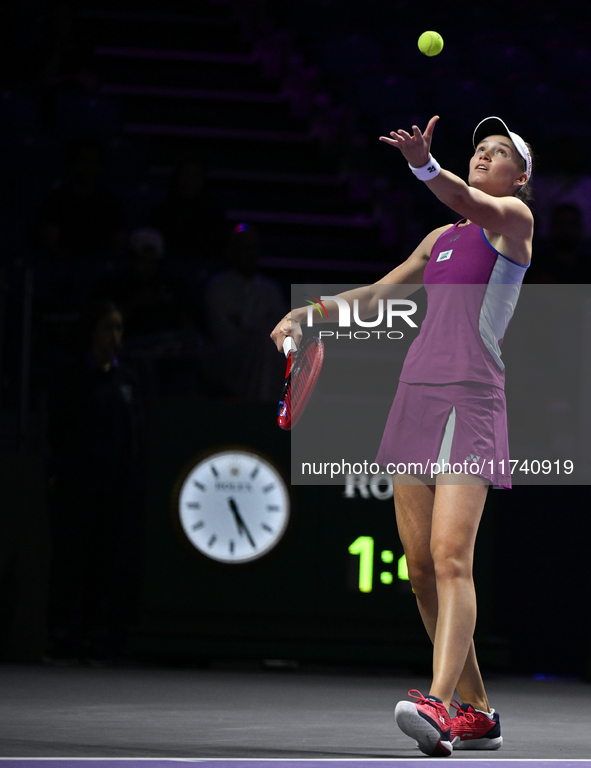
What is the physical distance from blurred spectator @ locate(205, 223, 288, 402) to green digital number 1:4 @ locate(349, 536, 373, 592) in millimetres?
1482

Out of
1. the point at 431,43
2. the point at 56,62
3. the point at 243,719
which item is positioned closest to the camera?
the point at 243,719

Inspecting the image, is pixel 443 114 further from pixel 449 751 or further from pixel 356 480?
pixel 449 751

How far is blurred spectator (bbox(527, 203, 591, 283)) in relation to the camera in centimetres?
841

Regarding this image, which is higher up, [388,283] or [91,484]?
[388,283]

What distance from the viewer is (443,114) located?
11445 mm

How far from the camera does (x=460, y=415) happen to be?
3.62 meters

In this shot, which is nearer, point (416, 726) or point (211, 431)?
point (416, 726)

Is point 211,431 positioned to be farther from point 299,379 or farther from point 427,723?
point 427,723

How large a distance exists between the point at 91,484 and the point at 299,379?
8.86 feet

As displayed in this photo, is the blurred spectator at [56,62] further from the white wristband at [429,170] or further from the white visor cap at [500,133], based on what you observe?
the white wristband at [429,170]

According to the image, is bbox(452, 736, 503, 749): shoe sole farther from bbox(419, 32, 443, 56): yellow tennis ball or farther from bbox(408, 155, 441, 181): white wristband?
bbox(419, 32, 443, 56): yellow tennis ball

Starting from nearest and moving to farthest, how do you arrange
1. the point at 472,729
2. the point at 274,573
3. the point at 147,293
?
the point at 472,729, the point at 274,573, the point at 147,293

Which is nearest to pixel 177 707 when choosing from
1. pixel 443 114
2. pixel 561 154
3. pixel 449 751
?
pixel 449 751

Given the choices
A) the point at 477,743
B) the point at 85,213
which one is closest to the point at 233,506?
the point at 477,743
